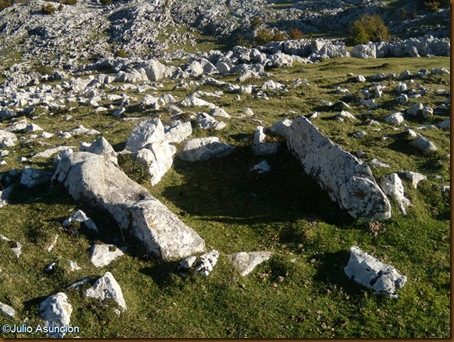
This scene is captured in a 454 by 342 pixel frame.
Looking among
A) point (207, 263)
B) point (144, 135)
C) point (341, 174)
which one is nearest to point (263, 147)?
point (341, 174)

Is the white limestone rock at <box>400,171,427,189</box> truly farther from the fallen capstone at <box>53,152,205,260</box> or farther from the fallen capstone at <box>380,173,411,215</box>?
the fallen capstone at <box>53,152,205,260</box>

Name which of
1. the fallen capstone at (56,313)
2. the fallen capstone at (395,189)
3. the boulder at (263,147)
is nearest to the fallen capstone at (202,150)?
the boulder at (263,147)

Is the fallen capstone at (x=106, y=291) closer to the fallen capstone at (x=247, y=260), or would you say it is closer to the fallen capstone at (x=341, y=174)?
→ the fallen capstone at (x=247, y=260)

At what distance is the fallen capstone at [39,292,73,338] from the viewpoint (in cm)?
1196

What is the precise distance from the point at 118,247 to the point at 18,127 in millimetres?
18577

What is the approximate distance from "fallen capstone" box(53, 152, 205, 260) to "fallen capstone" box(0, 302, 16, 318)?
14.9 ft

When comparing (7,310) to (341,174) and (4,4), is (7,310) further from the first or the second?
(4,4)

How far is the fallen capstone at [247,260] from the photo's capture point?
14820mm

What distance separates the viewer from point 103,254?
14.8 meters

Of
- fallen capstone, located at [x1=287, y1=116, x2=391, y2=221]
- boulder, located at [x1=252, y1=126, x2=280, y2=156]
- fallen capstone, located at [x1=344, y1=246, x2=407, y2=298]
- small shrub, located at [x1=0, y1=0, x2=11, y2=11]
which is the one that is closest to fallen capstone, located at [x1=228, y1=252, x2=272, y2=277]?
fallen capstone, located at [x1=344, y1=246, x2=407, y2=298]

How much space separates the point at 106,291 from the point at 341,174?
1047cm

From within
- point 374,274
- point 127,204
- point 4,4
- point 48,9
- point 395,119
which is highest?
point 127,204

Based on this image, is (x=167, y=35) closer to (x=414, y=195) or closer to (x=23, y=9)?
(x=23, y=9)

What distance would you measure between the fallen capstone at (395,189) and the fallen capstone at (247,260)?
615 centimetres
